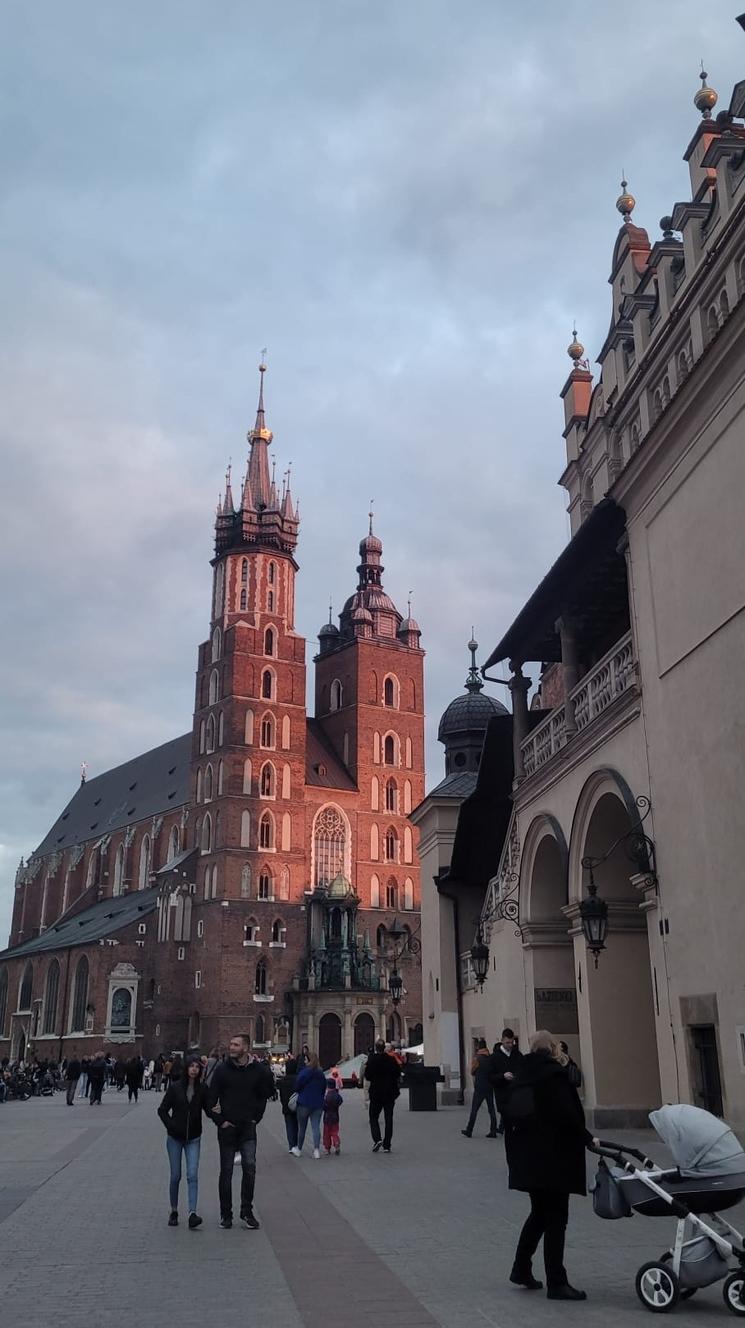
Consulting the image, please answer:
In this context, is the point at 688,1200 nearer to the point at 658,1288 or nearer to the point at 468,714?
the point at 658,1288

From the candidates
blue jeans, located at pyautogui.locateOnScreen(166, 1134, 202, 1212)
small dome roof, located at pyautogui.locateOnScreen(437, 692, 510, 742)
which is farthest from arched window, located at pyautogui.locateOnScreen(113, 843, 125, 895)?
blue jeans, located at pyautogui.locateOnScreen(166, 1134, 202, 1212)

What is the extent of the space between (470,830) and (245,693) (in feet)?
157

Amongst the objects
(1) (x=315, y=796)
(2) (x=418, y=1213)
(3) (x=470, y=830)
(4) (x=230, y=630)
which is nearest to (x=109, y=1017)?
(1) (x=315, y=796)

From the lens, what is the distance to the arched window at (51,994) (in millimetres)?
74312

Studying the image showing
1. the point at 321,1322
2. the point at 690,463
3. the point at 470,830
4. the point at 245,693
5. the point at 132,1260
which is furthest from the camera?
the point at 245,693

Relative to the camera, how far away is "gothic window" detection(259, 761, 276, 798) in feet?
240

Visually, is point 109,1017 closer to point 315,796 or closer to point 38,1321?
point 315,796

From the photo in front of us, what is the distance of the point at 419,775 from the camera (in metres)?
81.6

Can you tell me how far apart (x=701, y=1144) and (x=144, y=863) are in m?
84.6

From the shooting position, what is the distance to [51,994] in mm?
75250

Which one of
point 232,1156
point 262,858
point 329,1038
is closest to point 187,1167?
point 232,1156

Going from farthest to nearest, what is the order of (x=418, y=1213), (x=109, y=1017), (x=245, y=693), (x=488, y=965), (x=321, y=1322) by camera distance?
(x=245, y=693) → (x=109, y=1017) → (x=488, y=965) → (x=418, y=1213) → (x=321, y=1322)

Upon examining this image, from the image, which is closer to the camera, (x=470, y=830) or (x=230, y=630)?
(x=470, y=830)

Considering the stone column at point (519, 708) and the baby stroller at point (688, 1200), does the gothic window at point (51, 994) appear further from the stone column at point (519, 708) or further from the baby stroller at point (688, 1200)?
the baby stroller at point (688, 1200)
